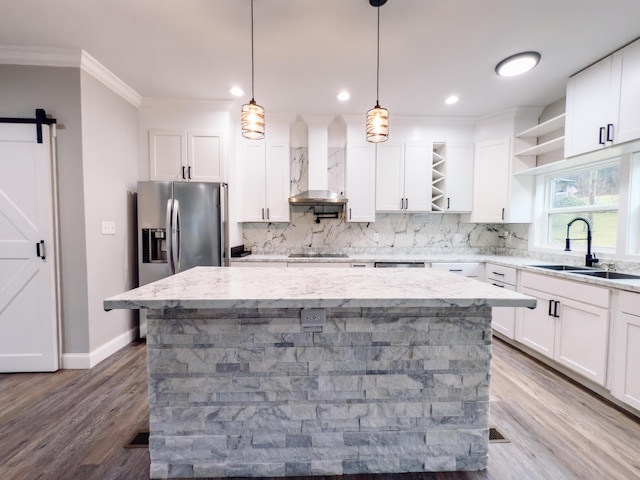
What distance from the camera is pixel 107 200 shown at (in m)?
2.67

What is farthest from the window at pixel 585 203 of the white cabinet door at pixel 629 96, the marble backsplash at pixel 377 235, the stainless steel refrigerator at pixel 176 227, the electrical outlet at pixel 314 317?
the stainless steel refrigerator at pixel 176 227

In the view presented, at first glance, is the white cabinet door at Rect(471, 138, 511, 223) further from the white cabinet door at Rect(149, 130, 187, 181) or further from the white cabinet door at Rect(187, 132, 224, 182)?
the white cabinet door at Rect(149, 130, 187, 181)

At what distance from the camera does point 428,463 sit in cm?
141

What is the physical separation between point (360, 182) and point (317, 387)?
272cm

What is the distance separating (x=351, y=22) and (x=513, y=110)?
8.11ft

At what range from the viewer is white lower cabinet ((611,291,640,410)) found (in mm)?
1808

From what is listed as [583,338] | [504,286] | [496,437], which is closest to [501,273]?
[504,286]

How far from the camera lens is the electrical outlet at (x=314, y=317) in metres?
1.31

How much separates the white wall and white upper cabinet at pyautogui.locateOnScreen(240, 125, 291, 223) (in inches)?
48.1

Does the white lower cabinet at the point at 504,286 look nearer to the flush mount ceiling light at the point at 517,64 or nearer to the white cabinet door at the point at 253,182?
the flush mount ceiling light at the point at 517,64

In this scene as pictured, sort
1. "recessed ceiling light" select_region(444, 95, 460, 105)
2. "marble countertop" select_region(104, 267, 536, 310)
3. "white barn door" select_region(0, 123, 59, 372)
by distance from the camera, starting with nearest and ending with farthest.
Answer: "marble countertop" select_region(104, 267, 536, 310) → "white barn door" select_region(0, 123, 59, 372) → "recessed ceiling light" select_region(444, 95, 460, 105)

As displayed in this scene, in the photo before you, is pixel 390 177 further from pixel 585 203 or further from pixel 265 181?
pixel 585 203

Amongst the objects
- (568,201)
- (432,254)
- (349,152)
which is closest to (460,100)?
(349,152)

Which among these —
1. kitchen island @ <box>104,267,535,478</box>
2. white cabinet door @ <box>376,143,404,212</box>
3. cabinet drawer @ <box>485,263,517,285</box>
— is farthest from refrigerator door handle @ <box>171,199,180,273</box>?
cabinet drawer @ <box>485,263,517,285</box>
